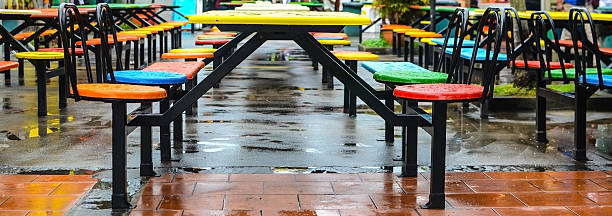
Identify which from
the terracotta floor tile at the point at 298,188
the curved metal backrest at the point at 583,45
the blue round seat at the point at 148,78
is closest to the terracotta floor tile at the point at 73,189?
the blue round seat at the point at 148,78

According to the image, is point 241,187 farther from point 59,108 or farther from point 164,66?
point 59,108

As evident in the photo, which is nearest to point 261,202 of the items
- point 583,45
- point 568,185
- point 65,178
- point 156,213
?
point 156,213

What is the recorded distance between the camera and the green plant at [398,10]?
674 inches

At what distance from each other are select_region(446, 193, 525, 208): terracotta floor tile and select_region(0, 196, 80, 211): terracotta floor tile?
1910 millimetres

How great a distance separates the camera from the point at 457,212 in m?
4.48

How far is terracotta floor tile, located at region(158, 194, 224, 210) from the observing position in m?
4.55

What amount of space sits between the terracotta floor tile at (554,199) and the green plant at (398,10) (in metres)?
12.4

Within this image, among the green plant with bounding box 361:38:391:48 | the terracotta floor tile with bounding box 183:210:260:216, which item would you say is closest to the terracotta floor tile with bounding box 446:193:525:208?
the terracotta floor tile with bounding box 183:210:260:216

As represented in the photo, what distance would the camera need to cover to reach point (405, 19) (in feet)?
57.1

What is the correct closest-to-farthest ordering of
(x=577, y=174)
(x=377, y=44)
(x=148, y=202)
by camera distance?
(x=148, y=202) → (x=577, y=174) → (x=377, y=44)

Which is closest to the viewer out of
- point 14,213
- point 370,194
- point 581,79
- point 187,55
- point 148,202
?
point 14,213

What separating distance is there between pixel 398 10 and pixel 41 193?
12872mm

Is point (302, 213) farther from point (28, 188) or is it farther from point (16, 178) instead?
point (16, 178)

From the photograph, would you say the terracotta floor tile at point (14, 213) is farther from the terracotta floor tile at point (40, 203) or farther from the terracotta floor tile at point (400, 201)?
the terracotta floor tile at point (400, 201)
